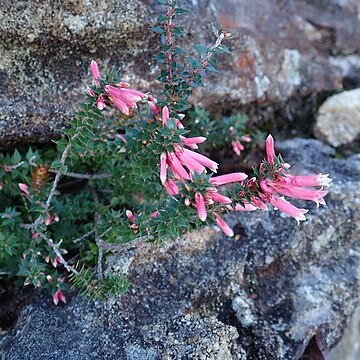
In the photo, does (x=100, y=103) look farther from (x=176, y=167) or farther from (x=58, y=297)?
(x=58, y=297)

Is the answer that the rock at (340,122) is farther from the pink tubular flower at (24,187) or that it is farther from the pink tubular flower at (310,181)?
the pink tubular flower at (24,187)

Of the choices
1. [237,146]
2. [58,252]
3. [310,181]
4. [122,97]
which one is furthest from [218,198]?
[237,146]

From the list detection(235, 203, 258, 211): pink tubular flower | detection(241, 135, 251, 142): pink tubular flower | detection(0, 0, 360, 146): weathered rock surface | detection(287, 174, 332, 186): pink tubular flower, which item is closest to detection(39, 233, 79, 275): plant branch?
detection(0, 0, 360, 146): weathered rock surface

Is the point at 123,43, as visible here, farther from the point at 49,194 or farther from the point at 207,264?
the point at 207,264

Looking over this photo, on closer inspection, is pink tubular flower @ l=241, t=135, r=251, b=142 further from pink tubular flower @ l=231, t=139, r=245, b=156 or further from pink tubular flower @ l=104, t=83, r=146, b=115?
pink tubular flower @ l=104, t=83, r=146, b=115

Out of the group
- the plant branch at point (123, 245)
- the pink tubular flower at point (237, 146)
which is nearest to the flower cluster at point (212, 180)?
the plant branch at point (123, 245)

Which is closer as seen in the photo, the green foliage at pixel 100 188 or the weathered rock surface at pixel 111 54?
the green foliage at pixel 100 188
